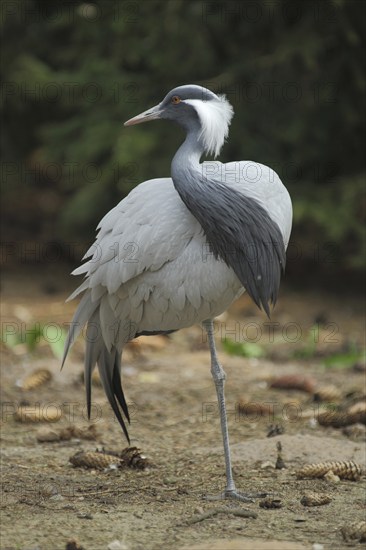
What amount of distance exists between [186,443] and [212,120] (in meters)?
2.01

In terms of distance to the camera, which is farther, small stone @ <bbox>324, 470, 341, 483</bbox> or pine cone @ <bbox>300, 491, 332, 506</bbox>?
small stone @ <bbox>324, 470, 341, 483</bbox>

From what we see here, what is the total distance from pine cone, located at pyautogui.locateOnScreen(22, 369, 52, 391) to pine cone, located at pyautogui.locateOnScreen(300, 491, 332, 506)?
9.00 feet

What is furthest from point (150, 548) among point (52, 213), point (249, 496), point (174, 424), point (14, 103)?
point (52, 213)

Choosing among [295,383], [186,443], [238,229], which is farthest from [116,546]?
[295,383]

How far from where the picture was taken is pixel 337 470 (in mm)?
4664

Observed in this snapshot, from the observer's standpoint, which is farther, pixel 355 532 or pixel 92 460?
pixel 92 460

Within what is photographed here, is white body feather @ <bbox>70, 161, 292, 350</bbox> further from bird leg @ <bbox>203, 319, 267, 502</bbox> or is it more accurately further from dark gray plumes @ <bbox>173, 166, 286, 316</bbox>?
bird leg @ <bbox>203, 319, 267, 502</bbox>

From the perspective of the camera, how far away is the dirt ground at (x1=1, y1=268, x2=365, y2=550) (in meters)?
3.84

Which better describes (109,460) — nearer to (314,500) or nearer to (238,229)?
(314,500)

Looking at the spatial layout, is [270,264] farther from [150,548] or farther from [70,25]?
[70,25]

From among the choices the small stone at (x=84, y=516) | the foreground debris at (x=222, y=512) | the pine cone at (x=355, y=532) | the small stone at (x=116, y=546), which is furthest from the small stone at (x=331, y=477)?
the small stone at (x=116, y=546)

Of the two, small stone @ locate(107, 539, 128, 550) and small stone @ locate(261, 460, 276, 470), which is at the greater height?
small stone @ locate(107, 539, 128, 550)

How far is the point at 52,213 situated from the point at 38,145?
48.7 inches

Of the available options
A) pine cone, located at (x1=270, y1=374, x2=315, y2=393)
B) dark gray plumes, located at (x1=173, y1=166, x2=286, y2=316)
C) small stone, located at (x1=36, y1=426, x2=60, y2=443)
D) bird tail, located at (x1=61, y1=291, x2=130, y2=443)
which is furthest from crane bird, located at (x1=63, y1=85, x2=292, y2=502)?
pine cone, located at (x1=270, y1=374, x2=315, y2=393)
